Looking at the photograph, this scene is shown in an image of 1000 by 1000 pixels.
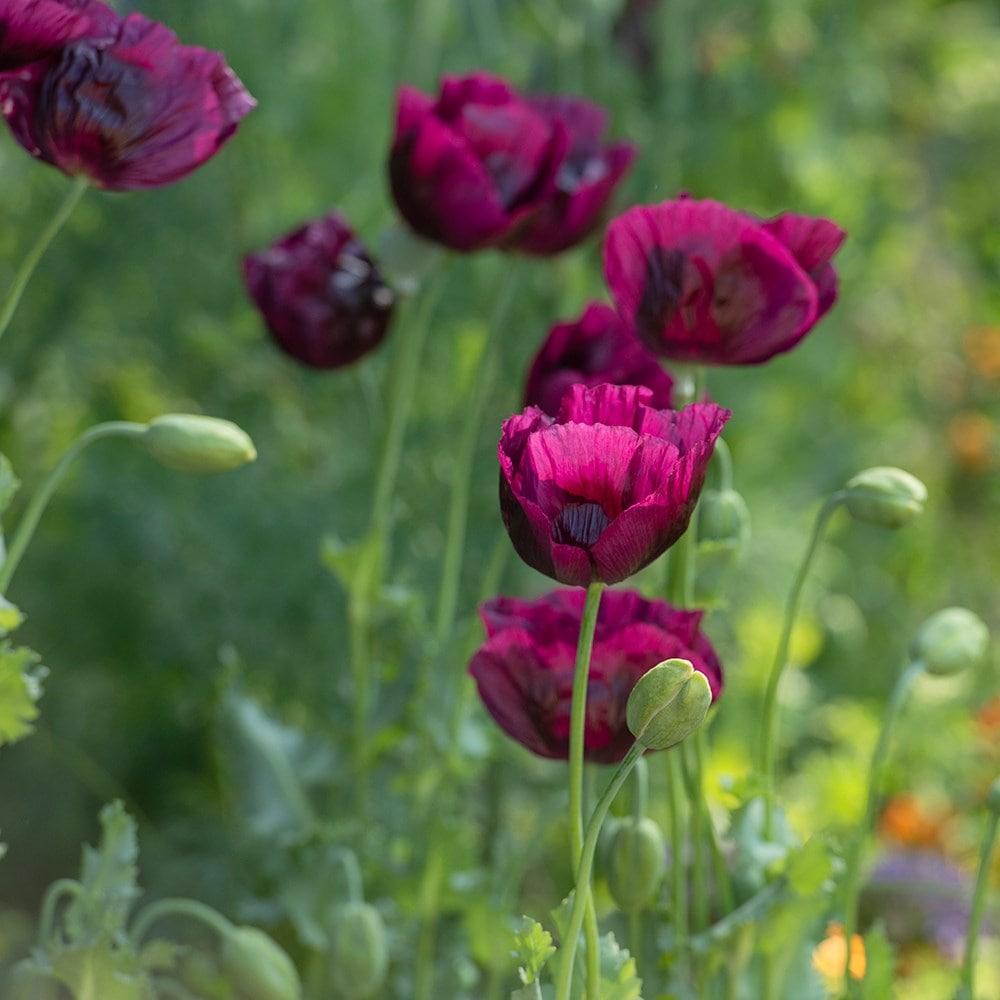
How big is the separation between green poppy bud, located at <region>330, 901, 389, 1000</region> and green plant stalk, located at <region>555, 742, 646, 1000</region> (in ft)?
0.51

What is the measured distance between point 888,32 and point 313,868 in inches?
44.0

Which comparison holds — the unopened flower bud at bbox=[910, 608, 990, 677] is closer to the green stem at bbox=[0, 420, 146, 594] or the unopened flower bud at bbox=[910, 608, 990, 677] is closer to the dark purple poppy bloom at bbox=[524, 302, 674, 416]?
the dark purple poppy bloom at bbox=[524, 302, 674, 416]

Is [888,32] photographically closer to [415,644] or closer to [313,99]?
[313,99]

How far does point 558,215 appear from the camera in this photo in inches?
21.7

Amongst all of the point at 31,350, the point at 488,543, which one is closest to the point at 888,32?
the point at 488,543

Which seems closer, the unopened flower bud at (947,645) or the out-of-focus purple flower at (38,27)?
the out-of-focus purple flower at (38,27)

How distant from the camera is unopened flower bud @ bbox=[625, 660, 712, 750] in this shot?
32 cm

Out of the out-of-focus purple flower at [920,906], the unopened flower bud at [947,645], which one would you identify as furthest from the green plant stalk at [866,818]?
the out-of-focus purple flower at [920,906]

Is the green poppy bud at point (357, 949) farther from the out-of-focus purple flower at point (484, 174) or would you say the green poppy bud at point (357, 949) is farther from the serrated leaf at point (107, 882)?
the out-of-focus purple flower at point (484, 174)

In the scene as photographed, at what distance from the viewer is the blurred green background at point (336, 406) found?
977 millimetres

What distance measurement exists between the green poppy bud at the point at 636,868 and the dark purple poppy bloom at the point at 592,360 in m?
0.13

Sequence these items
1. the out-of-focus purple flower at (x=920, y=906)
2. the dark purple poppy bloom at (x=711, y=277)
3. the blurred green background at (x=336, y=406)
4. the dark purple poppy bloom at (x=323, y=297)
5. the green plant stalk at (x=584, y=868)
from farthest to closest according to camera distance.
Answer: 1. the blurred green background at (x=336, y=406)
2. the out-of-focus purple flower at (x=920, y=906)
3. the dark purple poppy bloom at (x=323, y=297)
4. the dark purple poppy bloom at (x=711, y=277)
5. the green plant stalk at (x=584, y=868)

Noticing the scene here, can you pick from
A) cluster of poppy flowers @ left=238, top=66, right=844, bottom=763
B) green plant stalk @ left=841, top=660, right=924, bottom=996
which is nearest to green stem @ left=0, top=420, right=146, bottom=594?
cluster of poppy flowers @ left=238, top=66, right=844, bottom=763

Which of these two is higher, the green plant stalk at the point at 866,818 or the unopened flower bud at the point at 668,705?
the unopened flower bud at the point at 668,705
